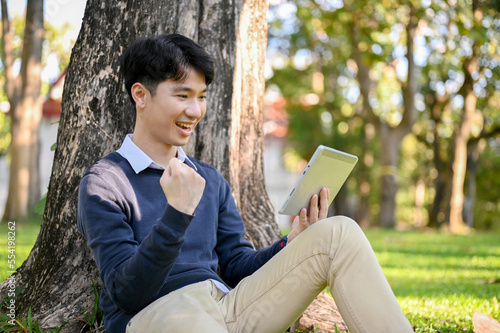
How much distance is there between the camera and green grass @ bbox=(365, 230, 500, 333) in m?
3.96

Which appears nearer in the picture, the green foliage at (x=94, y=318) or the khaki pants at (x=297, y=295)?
the khaki pants at (x=297, y=295)

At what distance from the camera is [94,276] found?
3227mm

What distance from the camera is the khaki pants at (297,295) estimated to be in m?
2.26

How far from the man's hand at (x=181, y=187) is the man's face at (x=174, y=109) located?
0.45m

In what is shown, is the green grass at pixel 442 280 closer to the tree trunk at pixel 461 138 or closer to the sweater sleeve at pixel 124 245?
the sweater sleeve at pixel 124 245

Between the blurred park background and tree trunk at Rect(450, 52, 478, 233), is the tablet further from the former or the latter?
tree trunk at Rect(450, 52, 478, 233)

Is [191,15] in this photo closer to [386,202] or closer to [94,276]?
[94,276]

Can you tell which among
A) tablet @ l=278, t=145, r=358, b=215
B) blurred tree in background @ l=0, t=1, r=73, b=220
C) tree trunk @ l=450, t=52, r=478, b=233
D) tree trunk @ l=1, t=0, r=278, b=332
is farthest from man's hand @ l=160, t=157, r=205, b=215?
tree trunk @ l=450, t=52, r=478, b=233

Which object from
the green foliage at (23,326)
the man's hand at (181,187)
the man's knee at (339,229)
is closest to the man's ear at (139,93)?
the man's hand at (181,187)

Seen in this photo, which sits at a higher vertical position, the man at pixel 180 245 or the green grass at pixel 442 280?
the man at pixel 180 245

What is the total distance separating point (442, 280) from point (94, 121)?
4.32m

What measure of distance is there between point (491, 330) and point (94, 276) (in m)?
2.11

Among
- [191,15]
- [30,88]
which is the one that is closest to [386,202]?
[30,88]

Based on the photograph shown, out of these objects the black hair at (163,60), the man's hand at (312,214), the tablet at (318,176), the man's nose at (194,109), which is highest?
the black hair at (163,60)
